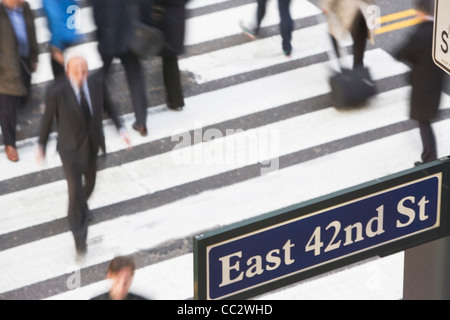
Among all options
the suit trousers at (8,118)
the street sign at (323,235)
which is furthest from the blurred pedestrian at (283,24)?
the street sign at (323,235)

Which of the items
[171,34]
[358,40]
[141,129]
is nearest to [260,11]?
[358,40]

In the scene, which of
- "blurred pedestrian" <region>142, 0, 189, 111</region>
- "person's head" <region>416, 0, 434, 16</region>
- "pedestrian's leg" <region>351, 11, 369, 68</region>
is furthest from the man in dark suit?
"pedestrian's leg" <region>351, 11, 369, 68</region>

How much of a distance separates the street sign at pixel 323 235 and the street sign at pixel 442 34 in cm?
65

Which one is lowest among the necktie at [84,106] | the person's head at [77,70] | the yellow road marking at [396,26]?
the yellow road marking at [396,26]

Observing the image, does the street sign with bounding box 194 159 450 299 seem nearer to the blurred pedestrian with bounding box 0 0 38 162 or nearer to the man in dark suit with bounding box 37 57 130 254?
the man in dark suit with bounding box 37 57 130 254

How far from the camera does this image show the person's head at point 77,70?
321 inches

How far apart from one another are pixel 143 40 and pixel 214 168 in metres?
1.38

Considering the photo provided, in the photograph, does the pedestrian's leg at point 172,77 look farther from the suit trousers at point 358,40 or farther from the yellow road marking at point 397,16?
the yellow road marking at point 397,16

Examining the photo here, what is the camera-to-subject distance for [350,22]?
10422mm

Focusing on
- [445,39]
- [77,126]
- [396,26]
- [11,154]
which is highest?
[445,39]

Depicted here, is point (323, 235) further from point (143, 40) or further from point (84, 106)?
point (143, 40)

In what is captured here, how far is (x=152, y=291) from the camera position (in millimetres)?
8469
